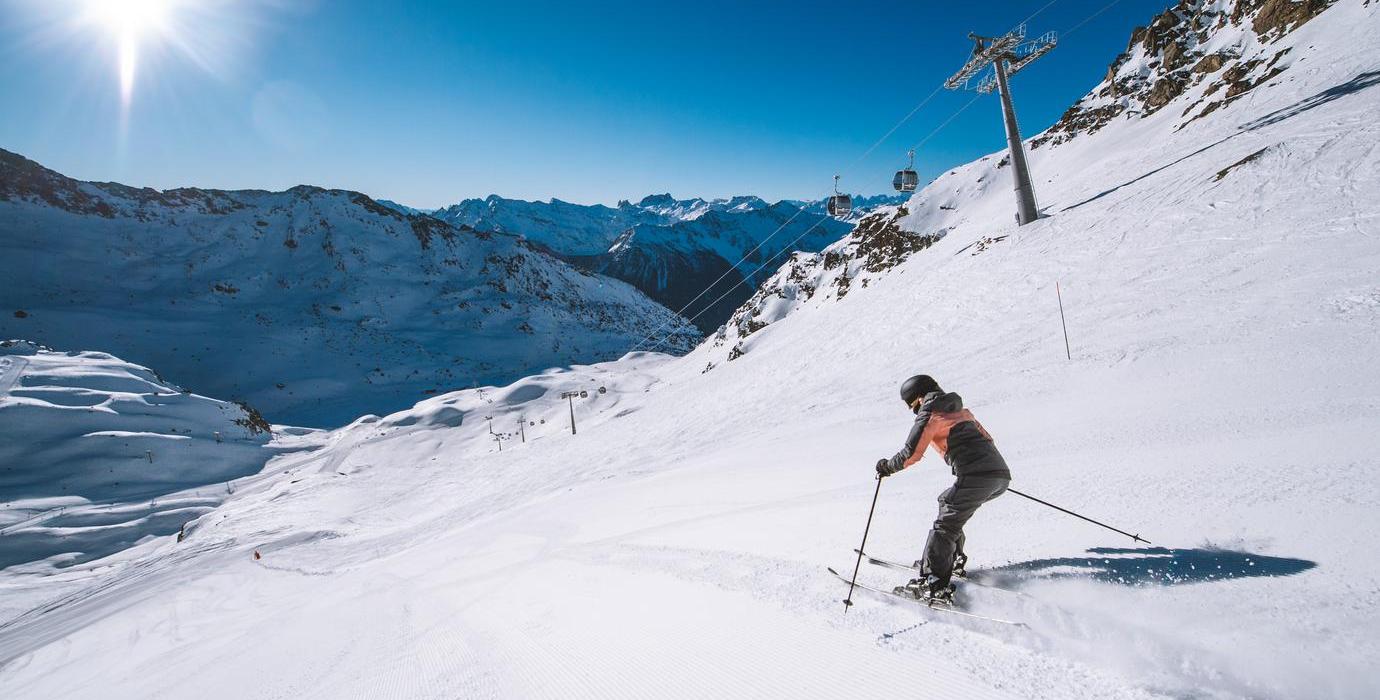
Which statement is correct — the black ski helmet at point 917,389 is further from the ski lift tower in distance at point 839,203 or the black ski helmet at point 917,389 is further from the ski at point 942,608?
the ski lift tower in distance at point 839,203

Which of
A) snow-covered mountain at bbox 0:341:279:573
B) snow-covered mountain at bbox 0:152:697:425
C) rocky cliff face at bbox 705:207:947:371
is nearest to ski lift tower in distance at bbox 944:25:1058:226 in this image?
rocky cliff face at bbox 705:207:947:371

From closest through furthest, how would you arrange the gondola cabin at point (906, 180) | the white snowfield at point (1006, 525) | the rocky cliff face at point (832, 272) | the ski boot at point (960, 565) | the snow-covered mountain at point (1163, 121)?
1. the white snowfield at point (1006, 525)
2. the ski boot at point (960, 565)
3. the snow-covered mountain at point (1163, 121)
4. the gondola cabin at point (906, 180)
5. the rocky cliff face at point (832, 272)

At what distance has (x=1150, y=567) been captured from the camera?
4.02 meters

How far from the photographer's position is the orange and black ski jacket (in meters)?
4.24

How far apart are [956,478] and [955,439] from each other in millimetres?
346

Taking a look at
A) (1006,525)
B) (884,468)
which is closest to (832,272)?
(1006,525)

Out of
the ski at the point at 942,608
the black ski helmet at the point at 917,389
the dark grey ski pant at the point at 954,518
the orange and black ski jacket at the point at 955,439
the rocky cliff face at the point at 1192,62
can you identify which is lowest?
the ski at the point at 942,608

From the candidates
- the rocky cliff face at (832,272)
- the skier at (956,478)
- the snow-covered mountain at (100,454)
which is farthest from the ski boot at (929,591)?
the snow-covered mountain at (100,454)

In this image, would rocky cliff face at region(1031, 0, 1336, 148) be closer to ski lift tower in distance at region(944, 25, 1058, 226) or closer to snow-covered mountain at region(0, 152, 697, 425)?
ski lift tower in distance at region(944, 25, 1058, 226)

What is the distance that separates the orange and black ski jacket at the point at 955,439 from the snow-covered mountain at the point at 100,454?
46.1 m

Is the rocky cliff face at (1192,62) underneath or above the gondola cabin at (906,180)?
above

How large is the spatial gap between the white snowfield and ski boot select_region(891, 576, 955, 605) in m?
0.13

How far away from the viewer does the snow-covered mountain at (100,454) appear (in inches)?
1236

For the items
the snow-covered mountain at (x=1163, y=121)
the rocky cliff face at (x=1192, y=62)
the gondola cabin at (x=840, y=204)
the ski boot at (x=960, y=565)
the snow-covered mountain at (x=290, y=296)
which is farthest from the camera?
the snow-covered mountain at (x=290, y=296)
